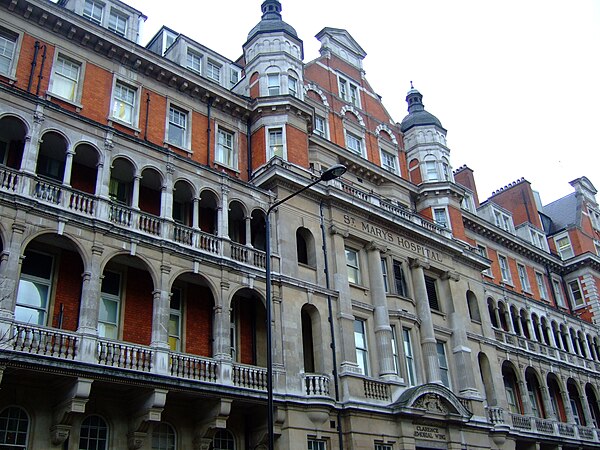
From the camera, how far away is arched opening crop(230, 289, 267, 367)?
25172mm

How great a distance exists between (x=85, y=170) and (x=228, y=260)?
6.23m

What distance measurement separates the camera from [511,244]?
4475 cm

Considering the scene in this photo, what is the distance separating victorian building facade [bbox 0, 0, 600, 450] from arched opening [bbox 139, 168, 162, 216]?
80 millimetres

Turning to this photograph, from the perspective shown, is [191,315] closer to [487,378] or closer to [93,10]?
[93,10]

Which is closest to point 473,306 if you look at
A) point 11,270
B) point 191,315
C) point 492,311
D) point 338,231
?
point 492,311

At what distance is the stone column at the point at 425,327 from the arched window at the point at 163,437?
1309 centimetres

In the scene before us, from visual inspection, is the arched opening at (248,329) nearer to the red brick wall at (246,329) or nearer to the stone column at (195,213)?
the red brick wall at (246,329)

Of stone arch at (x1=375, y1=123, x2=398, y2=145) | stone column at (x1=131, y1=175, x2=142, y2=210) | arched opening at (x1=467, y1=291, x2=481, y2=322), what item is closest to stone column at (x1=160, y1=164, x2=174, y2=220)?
stone column at (x1=131, y1=175, x2=142, y2=210)

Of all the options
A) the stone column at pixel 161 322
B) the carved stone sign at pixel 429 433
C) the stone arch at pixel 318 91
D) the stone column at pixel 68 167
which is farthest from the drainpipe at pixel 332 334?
the stone column at pixel 68 167

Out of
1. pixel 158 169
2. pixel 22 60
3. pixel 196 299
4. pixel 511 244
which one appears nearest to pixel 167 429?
pixel 196 299

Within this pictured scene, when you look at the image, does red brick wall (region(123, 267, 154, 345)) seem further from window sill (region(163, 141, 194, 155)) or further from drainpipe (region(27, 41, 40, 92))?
drainpipe (region(27, 41, 40, 92))

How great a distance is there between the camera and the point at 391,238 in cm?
3183

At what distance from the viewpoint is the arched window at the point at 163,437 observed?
21.3m

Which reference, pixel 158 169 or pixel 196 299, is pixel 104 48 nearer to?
pixel 158 169
